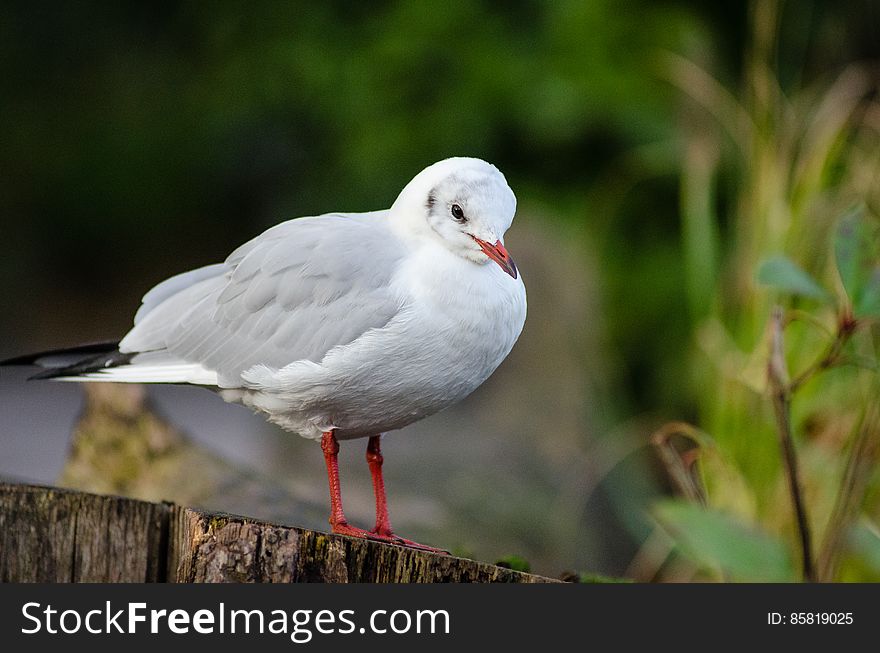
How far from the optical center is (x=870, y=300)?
246cm

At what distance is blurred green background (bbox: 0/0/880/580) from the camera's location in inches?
155

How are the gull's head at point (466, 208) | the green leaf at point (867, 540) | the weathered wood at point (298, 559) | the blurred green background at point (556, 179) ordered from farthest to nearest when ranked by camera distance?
the blurred green background at point (556, 179)
the green leaf at point (867, 540)
the gull's head at point (466, 208)
the weathered wood at point (298, 559)

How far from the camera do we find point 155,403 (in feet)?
12.0

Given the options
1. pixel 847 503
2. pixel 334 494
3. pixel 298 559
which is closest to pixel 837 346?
pixel 847 503

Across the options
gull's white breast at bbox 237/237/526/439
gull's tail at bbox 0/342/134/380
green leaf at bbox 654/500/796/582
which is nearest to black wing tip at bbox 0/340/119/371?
gull's tail at bbox 0/342/134/380

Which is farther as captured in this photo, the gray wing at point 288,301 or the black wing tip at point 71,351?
the black wing tip at point 71,351

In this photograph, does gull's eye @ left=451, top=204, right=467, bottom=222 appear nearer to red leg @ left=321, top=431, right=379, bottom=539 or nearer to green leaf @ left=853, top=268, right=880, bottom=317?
red leg @ left=321, top=431, right=379, bottom=539

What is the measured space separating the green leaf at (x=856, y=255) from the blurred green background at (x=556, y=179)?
1.97ft

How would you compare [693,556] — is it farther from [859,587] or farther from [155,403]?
[155,403]

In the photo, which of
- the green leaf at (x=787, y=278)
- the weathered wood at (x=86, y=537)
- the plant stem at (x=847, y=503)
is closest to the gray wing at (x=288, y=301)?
the weathered wood at (x=86, y=537)

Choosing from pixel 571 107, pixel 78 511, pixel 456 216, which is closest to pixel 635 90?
pixel 571 107

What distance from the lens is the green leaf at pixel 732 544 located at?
2.55 m

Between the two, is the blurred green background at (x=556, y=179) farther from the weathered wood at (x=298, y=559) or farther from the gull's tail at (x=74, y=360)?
the gull's tail at (x=74, y=360)

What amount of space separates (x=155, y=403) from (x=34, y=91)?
4457mm
